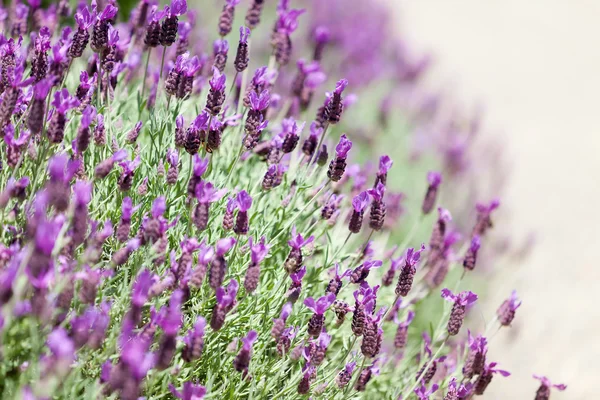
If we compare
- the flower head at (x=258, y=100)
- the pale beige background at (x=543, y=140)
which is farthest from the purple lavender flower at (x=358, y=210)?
the pale beige background at (x=543, y=140)

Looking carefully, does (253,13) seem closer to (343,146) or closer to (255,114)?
(255,114)

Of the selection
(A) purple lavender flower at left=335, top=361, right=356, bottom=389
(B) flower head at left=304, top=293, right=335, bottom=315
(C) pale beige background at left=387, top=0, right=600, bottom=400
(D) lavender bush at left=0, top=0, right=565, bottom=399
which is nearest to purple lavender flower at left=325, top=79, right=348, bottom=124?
(D) lavender bush at left=0, top=0, right=565, bottom=399

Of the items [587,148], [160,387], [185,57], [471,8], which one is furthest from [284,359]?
[471,8]

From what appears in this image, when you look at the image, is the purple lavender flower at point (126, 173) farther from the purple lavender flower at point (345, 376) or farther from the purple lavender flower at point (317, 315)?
the purple lavender flower at point (345, 376)

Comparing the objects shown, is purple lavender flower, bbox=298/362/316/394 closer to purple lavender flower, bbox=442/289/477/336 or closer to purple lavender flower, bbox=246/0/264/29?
purple lavender flower, bbox=442/289/477/336

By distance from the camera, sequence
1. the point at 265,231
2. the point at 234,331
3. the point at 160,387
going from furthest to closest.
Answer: the point at 265,231 < the point at 234,331 < the point at 160,387

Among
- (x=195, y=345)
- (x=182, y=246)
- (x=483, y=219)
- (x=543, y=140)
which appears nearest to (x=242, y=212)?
(x=182, y=246)

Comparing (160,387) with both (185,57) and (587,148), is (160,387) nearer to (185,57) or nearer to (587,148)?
(185,57)
